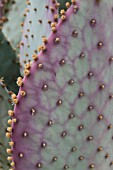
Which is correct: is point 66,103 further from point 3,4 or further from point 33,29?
point 3,4

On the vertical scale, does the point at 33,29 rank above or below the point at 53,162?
above

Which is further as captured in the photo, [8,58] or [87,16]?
[8,58]

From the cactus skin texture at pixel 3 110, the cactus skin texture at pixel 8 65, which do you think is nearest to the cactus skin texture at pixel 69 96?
the cactus skin texture at pixel 3 110

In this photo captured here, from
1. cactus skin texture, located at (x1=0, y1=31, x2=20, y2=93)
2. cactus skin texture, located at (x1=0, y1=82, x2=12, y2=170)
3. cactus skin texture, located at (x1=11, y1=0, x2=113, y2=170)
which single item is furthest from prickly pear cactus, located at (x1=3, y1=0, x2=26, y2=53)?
cactus skin texture, located at (x1=11, y1=0, x2=113, y2=170)

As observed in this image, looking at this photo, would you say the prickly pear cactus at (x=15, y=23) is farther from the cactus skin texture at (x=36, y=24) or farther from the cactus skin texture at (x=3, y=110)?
the cactus skin texture at (x=3, y=110)

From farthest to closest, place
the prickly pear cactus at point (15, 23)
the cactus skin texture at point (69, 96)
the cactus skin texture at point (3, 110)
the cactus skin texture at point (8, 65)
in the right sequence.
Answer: the prickly pear cactus at point (15, 23)
the cactus skin texture at point (8, 65)
the cactus skin texture at point (3, 110)
the cactus skin texture at point (69, 96)

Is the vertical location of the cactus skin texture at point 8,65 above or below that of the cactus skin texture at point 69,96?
above

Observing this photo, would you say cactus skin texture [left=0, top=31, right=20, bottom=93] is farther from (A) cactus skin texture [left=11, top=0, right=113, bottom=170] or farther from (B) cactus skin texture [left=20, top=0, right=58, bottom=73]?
(A) cactus skin texture [left=11, top=0, right=113, bottom=170]

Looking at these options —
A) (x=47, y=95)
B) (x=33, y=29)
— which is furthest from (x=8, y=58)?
(x=47, y=95)
